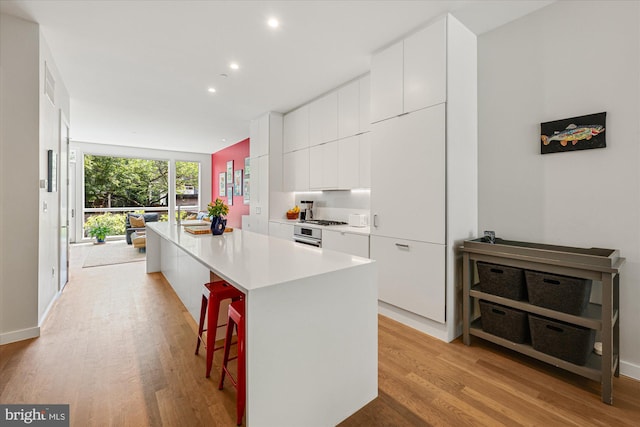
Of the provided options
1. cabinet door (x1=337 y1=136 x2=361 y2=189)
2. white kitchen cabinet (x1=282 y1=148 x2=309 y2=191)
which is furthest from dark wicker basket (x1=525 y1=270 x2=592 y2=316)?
white kitchen cabinet (x1=282 y1=148 x2=309 y2=191)

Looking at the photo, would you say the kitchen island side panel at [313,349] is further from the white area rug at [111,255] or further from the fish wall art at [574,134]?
the white area rug at [111,255]

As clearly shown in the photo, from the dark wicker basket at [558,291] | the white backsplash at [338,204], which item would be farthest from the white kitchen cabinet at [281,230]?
the dark wicker basket at [558,291]

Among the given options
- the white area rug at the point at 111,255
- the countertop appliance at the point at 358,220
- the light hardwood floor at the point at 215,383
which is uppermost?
the countertop appliance at the point at 358,220

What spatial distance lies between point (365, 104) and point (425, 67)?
1031mm

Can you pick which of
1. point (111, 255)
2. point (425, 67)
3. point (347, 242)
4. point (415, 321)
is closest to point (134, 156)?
point (111, 255)

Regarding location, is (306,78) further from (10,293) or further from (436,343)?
(10,293)

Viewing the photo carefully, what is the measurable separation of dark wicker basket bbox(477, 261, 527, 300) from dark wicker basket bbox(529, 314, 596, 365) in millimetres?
182

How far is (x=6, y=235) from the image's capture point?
240 centimetres

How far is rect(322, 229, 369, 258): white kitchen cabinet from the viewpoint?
3154mm

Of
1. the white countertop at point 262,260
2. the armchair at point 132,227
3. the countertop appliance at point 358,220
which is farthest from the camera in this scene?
the armchair at point 132,227

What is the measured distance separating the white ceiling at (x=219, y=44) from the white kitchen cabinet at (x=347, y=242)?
Answer: 1.94 m

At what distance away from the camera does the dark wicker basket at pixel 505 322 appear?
2.10 meters

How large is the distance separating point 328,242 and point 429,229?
1387 millimetres

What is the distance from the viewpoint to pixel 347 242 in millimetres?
3340
